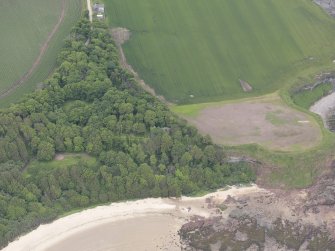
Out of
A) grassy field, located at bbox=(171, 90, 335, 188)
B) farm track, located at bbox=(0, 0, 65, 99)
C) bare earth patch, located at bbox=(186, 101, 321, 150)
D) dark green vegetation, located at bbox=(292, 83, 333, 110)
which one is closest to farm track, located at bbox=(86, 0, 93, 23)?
farm track, located at bbox=(0, 0, 65, 99)

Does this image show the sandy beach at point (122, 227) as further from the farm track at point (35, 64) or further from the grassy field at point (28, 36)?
the farm track at point (35, 64)

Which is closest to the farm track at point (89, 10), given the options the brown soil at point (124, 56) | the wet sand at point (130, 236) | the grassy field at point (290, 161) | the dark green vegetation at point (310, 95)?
the brown soil at point (124, 56)

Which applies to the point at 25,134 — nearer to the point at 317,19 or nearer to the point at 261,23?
the point at 261,23

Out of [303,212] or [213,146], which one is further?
[213,146]

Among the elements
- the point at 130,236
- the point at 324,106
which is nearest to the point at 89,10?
the point at 324,106

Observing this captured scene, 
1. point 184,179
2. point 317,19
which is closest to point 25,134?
point 184,179

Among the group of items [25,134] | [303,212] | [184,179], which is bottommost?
[303,212]

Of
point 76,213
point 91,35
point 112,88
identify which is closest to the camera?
point 76,213

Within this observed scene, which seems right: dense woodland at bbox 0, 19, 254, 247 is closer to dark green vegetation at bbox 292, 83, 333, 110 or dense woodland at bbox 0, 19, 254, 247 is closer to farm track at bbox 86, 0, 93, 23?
farm track at bbox 86, 0, 93, 23
